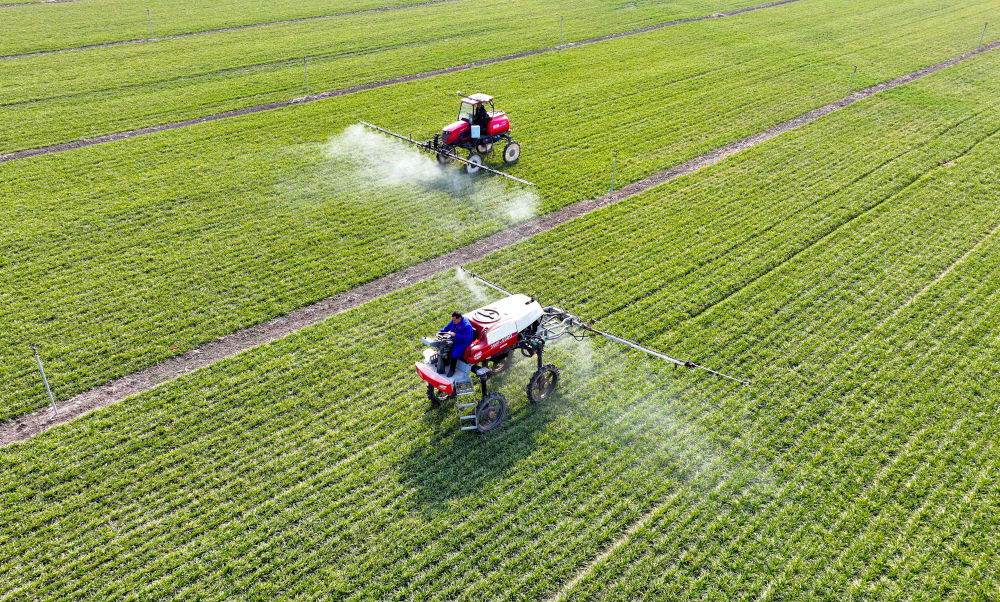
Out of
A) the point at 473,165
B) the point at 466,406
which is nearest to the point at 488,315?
the point at 466,406

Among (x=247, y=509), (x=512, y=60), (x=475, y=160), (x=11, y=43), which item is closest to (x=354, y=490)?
(x=247, y=509)

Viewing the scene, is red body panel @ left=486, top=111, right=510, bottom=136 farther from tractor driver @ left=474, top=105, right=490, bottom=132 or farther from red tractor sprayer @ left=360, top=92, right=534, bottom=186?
tractor driver @ left=474, top=105, right=490, bottom=132

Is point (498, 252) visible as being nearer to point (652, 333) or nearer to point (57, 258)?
point (652, 333)

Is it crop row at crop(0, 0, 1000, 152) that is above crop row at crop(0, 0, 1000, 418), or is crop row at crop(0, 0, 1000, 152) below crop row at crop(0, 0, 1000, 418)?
above

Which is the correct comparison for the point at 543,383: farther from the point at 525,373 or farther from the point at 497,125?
the point at 497,125

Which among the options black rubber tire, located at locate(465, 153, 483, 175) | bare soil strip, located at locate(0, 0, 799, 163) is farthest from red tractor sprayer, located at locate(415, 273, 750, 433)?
bare soil strip, located at locate(0, 0, 799, 163)
